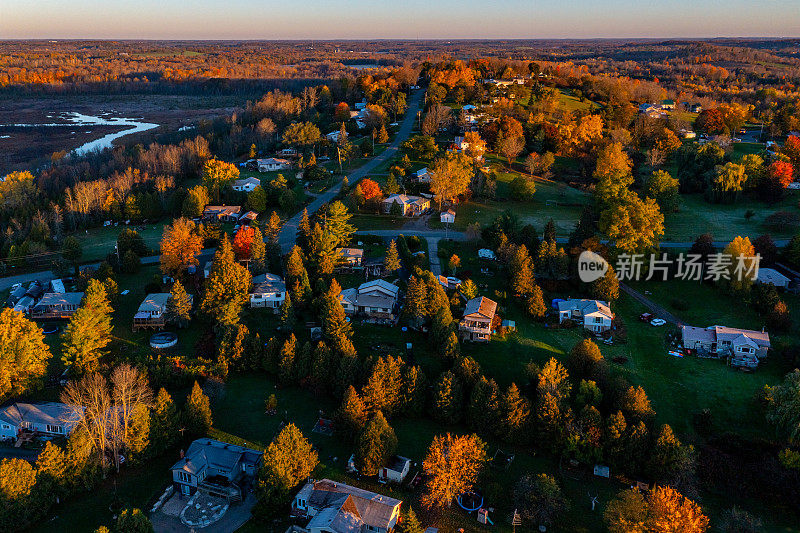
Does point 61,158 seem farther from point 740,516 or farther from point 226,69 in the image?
point 226,69

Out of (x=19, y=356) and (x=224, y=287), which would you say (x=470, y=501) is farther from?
(x=19, y=356)

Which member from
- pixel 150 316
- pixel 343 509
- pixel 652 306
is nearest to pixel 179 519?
pixel 343 509

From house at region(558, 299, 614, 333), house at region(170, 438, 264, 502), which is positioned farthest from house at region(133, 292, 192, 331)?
house at region(558, 299, 614, 333)

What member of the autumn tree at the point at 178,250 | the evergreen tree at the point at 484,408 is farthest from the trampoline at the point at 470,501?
the autumn tree at the point at 178,250

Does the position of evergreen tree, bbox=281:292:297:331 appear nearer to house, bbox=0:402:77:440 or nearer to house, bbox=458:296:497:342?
house, bbox=458:296:497:342

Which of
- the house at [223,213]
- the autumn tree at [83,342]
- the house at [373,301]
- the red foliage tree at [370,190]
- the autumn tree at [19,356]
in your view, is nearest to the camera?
the autumn tree at [19,356]

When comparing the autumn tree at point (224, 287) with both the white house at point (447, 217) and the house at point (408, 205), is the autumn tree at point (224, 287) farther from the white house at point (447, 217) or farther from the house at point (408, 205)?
the white house at point (447, 217)
